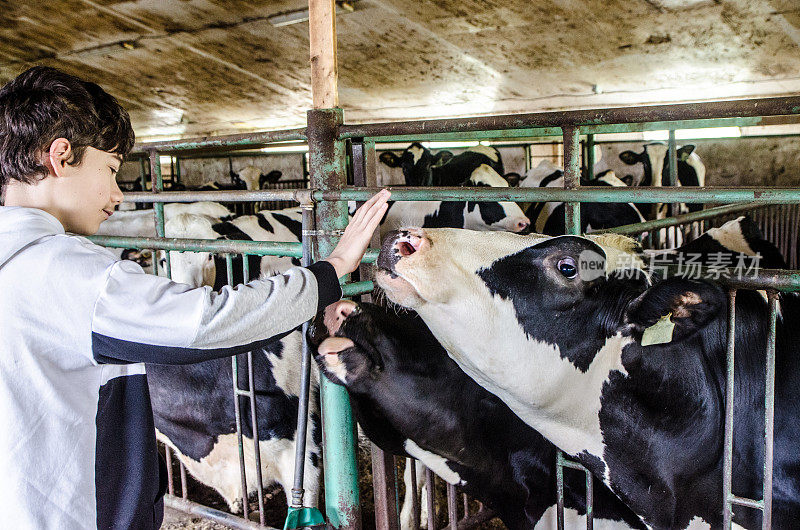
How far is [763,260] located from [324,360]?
298cm

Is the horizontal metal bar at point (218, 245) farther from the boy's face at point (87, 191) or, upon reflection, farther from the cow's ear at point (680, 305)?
the cow's ear at point (680, 305)

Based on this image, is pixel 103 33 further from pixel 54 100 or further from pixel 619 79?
pixel 54 100

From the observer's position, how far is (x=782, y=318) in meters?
1.94

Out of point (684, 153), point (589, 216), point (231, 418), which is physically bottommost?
point (231, 418)

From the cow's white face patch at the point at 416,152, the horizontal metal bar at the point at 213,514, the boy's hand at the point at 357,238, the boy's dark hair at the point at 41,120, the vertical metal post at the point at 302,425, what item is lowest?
the horizontal metal bar at the point at 213,514

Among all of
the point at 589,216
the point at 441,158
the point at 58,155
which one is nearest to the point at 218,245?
the point at 58,155

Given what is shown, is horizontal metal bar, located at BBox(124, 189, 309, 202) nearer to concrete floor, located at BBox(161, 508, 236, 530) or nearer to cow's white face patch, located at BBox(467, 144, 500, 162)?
concrete floor, located at BBox(161, 508, 236, 530)

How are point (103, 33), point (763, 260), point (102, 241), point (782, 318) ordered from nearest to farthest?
point (782, 318) → point (102, 241) → point (763, 260) → point (103, 33)

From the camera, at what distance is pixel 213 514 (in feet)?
9.63

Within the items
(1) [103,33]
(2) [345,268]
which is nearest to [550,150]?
(1) [103,33]

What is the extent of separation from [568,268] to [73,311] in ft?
3.95

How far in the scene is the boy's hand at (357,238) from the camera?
5.20 feet

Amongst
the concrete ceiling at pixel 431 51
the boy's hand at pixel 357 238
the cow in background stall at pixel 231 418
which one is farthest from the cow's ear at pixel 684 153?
the boy's hand at pixel 357 238

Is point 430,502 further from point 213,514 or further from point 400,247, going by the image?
point 400,247
